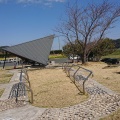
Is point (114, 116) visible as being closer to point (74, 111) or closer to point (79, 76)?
point (74, 111)

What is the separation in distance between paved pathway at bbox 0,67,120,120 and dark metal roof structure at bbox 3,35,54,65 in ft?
56.9

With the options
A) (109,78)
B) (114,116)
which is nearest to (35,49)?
(109,78)

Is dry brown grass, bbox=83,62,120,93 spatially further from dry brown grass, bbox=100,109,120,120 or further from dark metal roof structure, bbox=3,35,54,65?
dark metal roof structure, bbox=3,35,54,65

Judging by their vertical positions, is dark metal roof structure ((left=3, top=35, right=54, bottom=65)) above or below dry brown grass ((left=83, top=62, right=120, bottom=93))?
above

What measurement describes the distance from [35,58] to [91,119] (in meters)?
20.0

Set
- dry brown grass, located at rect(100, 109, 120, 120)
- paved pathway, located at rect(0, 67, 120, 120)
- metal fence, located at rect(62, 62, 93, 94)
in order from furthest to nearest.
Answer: metal fence, located at rect(62, 62, 93, 94) < paved pathway, located at rect(0, 67, 120, 120) < dry brown grass, located at rect(100, 109, 120, 120)

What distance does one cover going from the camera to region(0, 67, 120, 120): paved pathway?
7044mm

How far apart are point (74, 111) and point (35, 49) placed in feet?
64.1

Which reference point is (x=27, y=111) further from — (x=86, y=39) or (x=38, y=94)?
(x=86, y=39)

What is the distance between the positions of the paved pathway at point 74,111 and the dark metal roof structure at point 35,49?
1733cm

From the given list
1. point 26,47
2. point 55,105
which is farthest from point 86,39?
point 55,105

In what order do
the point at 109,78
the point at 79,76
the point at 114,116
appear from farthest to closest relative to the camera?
the point at 79,76 < the point at 109,78 < the point at 114,116

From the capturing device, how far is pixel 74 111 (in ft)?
24.7

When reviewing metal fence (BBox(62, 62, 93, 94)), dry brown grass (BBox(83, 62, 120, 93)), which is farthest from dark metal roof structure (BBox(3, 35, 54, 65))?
dry brown grass (BBox(83, 62, 120, 93))
